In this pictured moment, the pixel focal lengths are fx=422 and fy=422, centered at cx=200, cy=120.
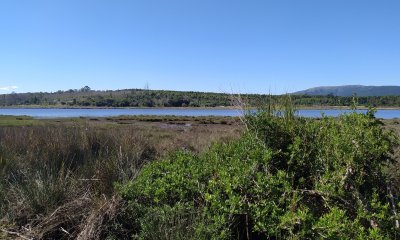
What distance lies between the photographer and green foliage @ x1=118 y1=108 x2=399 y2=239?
403 cm

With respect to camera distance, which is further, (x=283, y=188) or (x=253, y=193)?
(x=253, y=193)

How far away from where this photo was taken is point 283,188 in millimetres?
4461

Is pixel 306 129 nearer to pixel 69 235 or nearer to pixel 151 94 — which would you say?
pixel 69 235

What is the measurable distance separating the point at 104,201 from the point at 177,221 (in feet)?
3.73

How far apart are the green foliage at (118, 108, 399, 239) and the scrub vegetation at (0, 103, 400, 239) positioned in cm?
1

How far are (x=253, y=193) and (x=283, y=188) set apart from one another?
0.34m

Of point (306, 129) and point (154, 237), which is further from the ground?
point (306, 129)

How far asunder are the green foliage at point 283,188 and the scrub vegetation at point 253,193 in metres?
0.01

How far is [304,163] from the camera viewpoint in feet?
16.3

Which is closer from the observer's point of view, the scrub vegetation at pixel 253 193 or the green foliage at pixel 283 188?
the green foliage at pixel 283 188

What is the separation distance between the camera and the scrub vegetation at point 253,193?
4176 millimetres

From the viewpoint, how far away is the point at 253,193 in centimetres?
460

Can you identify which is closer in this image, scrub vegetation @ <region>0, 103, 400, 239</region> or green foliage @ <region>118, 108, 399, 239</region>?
green foliage @ <region>118, 108, 399, 239</region>

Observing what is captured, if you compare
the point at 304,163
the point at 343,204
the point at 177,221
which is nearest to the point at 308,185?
the point at 304,163
